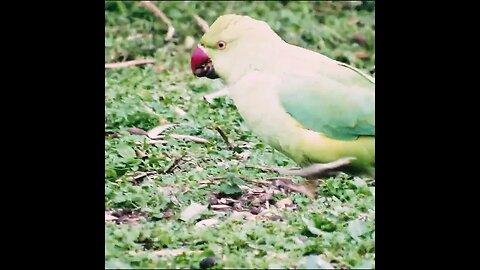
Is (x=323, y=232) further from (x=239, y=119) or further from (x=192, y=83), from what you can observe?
(x=192, y=83)

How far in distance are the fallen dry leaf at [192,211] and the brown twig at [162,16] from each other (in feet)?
3.27

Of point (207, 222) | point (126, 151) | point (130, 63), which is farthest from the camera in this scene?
point (130, 63)

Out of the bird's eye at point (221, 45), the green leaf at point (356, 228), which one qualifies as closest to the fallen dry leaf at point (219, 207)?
the green leaf at point (356, 228)

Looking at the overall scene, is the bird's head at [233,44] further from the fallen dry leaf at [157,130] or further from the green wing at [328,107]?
the fallen dry leaf at [157,130]

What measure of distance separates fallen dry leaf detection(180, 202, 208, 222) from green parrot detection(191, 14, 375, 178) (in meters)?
0.29

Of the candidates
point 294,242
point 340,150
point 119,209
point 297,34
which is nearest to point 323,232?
point 294,242

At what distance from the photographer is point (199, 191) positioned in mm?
2482

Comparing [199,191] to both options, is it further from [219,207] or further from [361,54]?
[361,54]

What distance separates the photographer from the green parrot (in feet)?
7.93

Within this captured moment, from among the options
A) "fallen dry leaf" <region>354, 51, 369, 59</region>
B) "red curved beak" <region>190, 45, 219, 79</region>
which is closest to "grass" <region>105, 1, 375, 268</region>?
"fallen dry leaf" <region>354, 51, 369, 59</region>

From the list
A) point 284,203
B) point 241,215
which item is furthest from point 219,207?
point 284,203

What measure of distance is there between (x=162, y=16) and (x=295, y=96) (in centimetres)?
108

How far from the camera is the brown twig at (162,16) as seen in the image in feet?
10.6

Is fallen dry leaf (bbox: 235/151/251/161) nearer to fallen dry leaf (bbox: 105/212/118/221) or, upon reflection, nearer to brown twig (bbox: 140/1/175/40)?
fallen dry leaf (bbox: 105/212/118/221)
